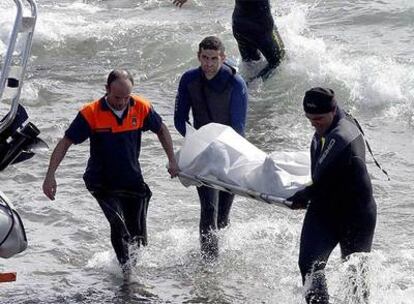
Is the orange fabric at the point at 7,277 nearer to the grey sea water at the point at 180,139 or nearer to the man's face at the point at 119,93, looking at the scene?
the grey sea water at the point at 180,139

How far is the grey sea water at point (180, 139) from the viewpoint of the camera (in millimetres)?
8078

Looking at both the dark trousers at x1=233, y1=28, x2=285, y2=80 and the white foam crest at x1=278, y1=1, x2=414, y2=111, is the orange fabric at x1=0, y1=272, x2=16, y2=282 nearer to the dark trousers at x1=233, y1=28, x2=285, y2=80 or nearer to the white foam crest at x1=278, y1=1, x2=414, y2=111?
the dark trousers at x1=233, y1=28, x2=285, y2=80

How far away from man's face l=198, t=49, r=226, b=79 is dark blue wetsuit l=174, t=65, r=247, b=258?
2.4 inches

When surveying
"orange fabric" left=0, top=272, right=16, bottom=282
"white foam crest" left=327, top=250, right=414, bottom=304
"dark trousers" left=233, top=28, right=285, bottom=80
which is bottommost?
"white foam crest" left=327, top=250, right=414, bottom=304

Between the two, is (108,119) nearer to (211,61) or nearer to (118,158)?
(118,158)

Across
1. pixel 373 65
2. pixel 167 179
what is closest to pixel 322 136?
pixel 167 179

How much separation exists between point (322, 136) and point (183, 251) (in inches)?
89.7

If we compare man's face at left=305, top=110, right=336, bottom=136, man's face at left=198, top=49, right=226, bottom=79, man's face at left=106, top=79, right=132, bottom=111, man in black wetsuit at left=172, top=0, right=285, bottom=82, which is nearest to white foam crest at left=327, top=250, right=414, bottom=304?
man's face at left=305, top=110, right=336, bottom=136

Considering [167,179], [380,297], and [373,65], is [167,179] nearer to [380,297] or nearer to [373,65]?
[380,297]

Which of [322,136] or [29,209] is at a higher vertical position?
[322,136]

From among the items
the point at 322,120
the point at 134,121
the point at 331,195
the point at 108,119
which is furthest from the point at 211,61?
the point at 331,195

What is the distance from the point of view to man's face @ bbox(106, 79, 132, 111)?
748 cm

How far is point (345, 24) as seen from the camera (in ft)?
54.9

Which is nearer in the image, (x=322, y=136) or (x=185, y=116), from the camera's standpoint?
(x=322, y=136)
